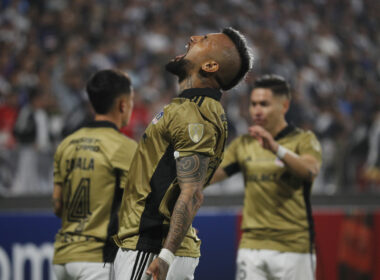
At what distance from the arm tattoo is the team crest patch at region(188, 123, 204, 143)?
81 millimetres

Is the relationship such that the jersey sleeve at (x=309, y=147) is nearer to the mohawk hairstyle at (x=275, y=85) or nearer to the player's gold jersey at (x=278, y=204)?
the player's gold jersey at (x=278, y=204)

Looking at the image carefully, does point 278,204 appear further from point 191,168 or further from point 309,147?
point 191,168

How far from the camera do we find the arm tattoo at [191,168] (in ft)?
8.95

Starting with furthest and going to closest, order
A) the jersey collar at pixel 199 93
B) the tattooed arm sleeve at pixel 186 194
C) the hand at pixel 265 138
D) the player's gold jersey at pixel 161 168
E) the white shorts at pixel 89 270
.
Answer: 1. the hand at pixel 265 138
2. the white shorts at pixel 89 270
3. the jersey collar at pixel 199 93
4. the player's gold jersey at pixel 161 168
5. the tattooed arm sleeve at pixel 186 194

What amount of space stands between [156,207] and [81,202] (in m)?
1.09

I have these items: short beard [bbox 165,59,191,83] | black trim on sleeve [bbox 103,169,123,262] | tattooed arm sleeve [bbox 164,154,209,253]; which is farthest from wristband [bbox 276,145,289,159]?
tattooed arm sleeve [bbox 164,154,209,253]

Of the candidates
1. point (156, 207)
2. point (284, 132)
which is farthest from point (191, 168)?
point (284, 132)

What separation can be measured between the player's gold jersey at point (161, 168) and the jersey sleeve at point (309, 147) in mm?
1909

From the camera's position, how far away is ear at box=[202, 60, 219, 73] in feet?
9.71

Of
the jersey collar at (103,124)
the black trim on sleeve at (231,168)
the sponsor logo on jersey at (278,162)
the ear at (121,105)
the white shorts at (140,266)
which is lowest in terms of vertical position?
the white shorts at (140,266)

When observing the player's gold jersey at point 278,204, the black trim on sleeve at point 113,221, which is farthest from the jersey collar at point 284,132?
the black trim on sleeve at point 113,221

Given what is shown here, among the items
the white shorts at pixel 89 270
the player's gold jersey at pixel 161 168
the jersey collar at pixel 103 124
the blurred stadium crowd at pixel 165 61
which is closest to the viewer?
the player's gold jersey at pixel 161 168

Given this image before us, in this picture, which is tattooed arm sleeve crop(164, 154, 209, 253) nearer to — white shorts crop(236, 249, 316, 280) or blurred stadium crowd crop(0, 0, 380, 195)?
white shorts crop(236, 249, 316, 280)

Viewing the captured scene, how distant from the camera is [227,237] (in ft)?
22.2
